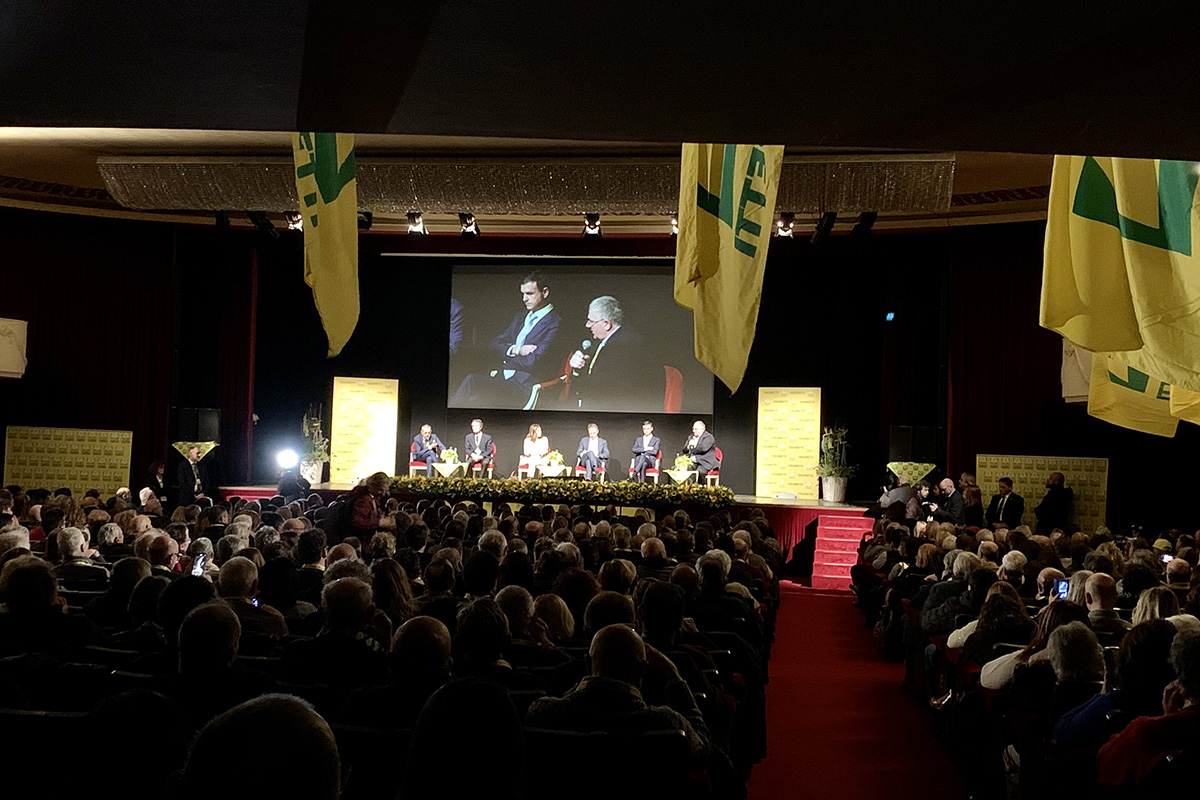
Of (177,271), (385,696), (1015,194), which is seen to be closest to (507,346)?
(177,271)

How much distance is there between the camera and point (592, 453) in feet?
55.5

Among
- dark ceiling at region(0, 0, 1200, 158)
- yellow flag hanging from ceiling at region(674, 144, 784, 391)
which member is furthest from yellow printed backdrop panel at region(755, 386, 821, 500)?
dark ceiling at region(0, 0, 1200, 158)

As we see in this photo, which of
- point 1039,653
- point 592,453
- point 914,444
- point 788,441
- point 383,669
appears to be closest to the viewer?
point 383,669

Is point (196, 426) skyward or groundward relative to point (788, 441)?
groundward

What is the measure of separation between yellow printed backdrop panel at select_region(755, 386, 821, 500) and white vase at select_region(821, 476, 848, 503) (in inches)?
56.9

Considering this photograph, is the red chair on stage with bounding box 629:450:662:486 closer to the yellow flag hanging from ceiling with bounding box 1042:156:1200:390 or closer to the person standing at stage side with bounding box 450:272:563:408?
the person standing at stage side with bounding box 450:272:563:408

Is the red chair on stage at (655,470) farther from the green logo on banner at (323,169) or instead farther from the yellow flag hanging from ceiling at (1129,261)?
the yellow flag hanging from ceiling at (1129,261)

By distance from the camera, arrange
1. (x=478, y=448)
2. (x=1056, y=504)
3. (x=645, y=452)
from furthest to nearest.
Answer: (x=478, y=448) < (x=645, y=452) < (x=1056, y=504)

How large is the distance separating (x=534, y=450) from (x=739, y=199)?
1234cm

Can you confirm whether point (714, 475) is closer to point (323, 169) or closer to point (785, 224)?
point (785, 224)

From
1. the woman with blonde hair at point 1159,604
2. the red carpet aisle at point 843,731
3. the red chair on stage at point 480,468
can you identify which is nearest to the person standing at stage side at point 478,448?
the red chair on stage at point 480,468

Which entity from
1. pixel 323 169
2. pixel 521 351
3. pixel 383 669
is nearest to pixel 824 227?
pixel 521 351

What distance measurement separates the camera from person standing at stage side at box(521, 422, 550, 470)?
16.9 m

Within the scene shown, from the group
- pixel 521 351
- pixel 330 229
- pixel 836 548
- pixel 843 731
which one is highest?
pixel 521 351
